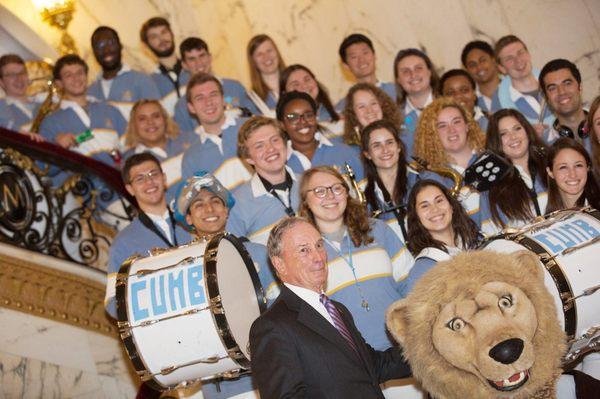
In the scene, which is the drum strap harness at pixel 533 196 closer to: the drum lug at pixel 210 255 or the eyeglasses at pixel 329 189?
the eyeglasses at pixel 329 189

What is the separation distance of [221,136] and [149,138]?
0.66 metres

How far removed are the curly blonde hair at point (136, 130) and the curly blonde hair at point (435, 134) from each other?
1898 millimetres

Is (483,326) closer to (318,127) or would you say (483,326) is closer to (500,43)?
(318,127)

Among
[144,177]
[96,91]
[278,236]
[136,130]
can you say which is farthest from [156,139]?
[278,236]

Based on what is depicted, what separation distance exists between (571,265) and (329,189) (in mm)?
1340

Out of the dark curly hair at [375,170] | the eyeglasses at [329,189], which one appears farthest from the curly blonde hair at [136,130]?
the eyeglasses at [329,189]

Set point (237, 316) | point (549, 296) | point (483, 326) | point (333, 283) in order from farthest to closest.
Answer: point (333, 283), point (237, 316), point (549, 296), point (483, 326)

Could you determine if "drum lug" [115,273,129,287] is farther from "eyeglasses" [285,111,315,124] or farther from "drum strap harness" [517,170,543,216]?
"drum strap harness" [517,170,543,216]

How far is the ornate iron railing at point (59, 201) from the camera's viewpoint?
19.4 feet

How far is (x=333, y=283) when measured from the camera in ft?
14.8

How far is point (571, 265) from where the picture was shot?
3904 millimetres

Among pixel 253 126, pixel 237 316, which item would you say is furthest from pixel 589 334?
pixel 253 126

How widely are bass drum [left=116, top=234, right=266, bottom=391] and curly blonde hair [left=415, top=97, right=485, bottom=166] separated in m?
1.80

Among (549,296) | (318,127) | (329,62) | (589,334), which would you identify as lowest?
(589,334)
